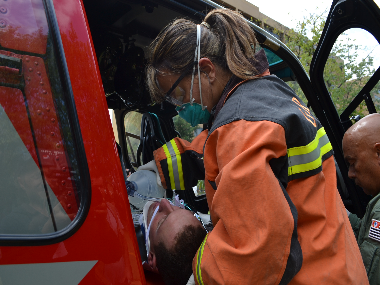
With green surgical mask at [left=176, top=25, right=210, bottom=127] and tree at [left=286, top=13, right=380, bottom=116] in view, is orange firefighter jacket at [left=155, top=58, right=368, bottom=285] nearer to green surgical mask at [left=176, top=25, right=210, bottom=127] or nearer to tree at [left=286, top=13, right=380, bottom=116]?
green surgical mask at [left=176, top=25, right=210, bottom=127]

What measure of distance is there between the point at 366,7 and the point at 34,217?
6.93 ft

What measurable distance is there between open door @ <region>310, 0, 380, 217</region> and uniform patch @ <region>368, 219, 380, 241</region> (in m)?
0.62

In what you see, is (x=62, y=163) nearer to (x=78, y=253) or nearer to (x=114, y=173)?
(x=114, y=173)

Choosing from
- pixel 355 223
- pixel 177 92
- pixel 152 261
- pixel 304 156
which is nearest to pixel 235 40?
pixel 177 92

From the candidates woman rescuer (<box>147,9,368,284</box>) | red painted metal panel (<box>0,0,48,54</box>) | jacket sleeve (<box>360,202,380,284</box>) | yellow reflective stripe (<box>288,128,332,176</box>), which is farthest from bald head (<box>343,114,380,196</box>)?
red painted metal panel (<box>0,0,48,54</box>)

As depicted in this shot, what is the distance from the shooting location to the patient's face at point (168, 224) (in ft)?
4.20

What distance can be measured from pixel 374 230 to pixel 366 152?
0.50m

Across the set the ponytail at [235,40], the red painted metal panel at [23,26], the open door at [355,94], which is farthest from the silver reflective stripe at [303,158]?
the open door at [355,94]

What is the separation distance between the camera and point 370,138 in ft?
6.19

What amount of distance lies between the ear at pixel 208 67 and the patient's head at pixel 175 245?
0.67 metres

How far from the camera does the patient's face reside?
128 cm

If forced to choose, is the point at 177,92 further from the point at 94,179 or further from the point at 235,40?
the point at 94,179

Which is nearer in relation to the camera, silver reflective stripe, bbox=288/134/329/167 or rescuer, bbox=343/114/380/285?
silver reflective stripe, bbox=288/134/329/167

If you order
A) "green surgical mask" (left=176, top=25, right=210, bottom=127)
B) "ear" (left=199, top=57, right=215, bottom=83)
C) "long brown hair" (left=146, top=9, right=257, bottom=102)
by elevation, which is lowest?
"green surgical mask" (left=176, top=25, right=210, bottom=127)
